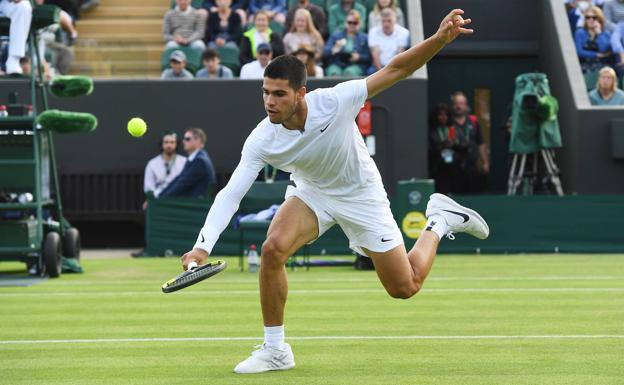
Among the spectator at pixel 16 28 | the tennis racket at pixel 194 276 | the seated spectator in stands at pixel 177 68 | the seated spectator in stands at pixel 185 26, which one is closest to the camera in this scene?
the tennis racket at pixel 194 276

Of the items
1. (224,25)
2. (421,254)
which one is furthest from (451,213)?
(224,25)

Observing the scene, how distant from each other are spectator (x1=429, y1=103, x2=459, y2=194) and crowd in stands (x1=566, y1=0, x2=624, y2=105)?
8.08ft

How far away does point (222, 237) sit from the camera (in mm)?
18250

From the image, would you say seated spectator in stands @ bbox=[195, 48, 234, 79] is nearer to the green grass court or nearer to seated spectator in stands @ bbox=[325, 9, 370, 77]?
seated spectator in stands @ bbox=[325, 9, 370, 77]

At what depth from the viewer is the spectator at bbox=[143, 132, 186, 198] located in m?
19.4

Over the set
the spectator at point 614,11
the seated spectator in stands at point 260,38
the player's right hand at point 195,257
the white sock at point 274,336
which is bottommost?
the white sock at point 274,336

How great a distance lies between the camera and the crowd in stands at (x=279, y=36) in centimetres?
2064

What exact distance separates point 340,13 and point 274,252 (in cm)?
1467

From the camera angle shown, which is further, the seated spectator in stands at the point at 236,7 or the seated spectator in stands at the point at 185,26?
the seated spectator in stands at the point at 236,7

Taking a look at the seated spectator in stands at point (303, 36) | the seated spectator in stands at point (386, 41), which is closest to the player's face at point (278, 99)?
the seated spectator in stands at point (303, 36)

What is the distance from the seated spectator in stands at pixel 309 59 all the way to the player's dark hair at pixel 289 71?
1183cm

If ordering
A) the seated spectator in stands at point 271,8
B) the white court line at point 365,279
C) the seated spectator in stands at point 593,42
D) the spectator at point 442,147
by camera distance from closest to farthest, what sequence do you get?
the white court line at point 365,279, the spectator at point 442,147, the seated spectator in stands at point 593,42, the seated spectator in stands at point 271,8

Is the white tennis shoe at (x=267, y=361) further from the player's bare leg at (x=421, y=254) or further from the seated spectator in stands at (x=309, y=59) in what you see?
the seated spectator in stands at (x=309, y=59)

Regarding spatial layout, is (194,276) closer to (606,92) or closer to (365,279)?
(365,279)
